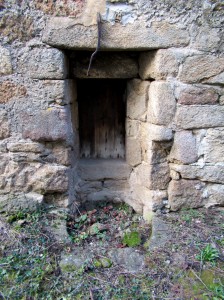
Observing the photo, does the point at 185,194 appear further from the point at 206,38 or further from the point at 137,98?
the point at 206,38

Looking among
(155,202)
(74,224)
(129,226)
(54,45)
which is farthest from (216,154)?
(54,45)

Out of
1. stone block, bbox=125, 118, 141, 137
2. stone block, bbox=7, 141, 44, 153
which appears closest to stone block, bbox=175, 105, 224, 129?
stone block, bbox=125, 118, 141, 137

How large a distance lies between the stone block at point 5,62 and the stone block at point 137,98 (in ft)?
3.52

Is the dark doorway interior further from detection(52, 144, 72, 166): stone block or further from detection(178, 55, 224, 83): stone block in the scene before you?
detection(178, 55, 224, 83): stone block

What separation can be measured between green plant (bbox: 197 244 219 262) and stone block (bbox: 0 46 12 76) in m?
1.96

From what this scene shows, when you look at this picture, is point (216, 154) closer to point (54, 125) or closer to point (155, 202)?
point (155, 202)

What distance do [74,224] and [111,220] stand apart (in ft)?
1.19

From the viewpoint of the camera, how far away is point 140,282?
6.20 feet

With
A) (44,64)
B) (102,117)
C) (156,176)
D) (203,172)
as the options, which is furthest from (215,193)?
(44,64)

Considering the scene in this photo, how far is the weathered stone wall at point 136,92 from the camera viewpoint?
2.14 m

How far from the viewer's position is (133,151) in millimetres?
2725

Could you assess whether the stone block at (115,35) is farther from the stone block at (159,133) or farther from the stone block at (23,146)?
the stone block at (23,146)

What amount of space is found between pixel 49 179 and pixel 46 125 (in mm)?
455

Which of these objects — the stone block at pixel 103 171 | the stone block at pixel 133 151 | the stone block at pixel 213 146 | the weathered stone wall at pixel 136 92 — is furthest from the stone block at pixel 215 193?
the stone block at pixel 103 171
